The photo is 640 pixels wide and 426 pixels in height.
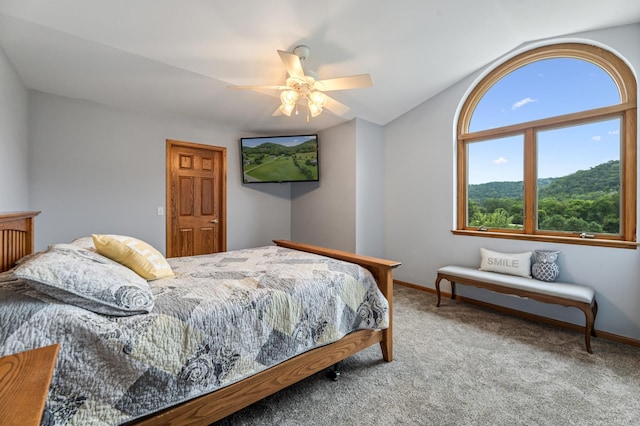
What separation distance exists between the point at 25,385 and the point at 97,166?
3.22 metres

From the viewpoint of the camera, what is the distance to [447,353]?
2.15 meters

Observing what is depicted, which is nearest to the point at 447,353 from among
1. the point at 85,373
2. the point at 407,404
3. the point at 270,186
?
the point at 407,404

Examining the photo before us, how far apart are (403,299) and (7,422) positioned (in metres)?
3.40

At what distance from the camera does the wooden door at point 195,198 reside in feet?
12.1

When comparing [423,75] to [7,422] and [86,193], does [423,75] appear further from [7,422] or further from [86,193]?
[86,193]

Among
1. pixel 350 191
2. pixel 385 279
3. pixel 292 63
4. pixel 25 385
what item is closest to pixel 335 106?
pixel 292 63

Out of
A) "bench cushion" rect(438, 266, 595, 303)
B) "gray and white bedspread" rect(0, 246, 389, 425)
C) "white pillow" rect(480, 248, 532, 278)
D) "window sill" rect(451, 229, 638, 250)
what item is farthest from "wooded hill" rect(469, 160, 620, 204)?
"gray and white bedspread" rect(0, 246, 389, 425)

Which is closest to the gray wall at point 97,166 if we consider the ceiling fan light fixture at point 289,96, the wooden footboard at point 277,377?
the ceiling fan light fixture at point 289,96

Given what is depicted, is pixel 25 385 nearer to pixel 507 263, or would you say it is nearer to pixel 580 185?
pixel 507 263

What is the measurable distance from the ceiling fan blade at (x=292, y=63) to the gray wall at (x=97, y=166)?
2195mm

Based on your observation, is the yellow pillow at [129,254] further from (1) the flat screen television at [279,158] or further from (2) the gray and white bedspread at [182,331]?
(1) the flat screen television at [279,158]

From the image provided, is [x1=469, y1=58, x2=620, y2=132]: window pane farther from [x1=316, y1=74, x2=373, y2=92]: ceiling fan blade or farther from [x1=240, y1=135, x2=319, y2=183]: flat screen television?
[x1=240, y1=135, x2=319, y2=183]: flat screen television

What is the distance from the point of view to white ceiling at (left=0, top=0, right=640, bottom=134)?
1956mm

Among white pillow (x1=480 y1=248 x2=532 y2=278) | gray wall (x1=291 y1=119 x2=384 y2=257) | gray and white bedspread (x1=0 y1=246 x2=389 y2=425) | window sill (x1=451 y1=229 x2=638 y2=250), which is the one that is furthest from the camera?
gray wall (x1=291 y1=119 x2=384 y2=257)
